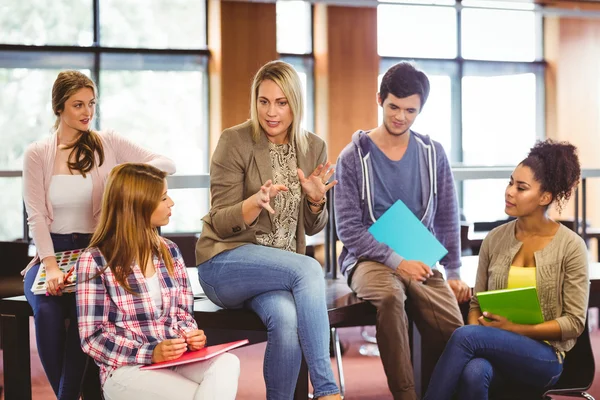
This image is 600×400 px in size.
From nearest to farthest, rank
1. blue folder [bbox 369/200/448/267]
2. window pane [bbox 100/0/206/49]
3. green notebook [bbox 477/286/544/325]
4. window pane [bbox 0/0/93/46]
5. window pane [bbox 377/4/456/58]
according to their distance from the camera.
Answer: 1. green notebook [bbox 477/286/544/325]
2. blue folder [bbox 369/200/448/267]
3. window pane [bbox 0/0/93/46]
4. window pane [bbox 100/0/206/49]
5. window pane [bbox 377/4/456/58]

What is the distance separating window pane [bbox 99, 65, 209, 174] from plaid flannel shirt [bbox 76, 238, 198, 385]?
5.53 meters

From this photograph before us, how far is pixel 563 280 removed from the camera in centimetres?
256

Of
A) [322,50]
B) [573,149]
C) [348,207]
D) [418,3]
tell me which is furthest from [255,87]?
[418,3]

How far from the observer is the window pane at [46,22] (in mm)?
7242

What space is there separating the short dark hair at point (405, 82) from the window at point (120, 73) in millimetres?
4685

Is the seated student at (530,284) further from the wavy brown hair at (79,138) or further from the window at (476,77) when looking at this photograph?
the window at (476,77)

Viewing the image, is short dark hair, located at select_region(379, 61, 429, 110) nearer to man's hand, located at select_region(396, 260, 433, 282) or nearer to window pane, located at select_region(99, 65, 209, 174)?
man's hand, located at select_region(396, 260, 433, 282)

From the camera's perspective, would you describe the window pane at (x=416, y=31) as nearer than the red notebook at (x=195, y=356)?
No

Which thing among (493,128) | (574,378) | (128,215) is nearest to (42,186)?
(128,215)

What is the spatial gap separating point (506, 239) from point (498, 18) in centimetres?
685

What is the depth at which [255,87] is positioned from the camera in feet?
9.09

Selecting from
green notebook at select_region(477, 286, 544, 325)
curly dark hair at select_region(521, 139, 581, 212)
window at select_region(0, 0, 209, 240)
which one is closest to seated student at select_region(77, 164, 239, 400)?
green notebook at select_region(477, 286, 544, 325)

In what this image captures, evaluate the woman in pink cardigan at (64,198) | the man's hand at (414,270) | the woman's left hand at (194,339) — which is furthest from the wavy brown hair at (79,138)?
the man's hand at (414,270)

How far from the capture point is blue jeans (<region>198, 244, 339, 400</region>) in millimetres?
2471
